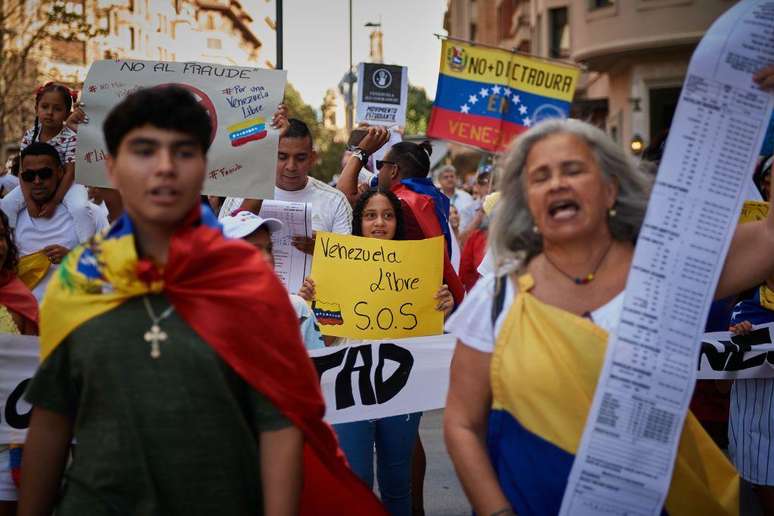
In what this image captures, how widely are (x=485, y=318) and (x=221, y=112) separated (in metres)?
3.27

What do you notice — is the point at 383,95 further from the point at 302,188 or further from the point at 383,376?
the point at 383,376

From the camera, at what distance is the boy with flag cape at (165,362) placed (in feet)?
9.09

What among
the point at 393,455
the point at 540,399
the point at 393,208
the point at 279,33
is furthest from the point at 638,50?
the point at 540,399

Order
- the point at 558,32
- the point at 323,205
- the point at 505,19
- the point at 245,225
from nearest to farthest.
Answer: the point at 245,225
the point at 323,205
the point at 558,32
the point at 505,19

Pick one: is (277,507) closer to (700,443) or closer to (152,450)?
(152,450)

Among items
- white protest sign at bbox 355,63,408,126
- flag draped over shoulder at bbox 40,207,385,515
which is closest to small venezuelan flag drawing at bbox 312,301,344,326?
flag draped over shoulder at bbox 40,207,385,515

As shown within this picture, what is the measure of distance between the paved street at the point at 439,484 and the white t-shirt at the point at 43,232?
2.75 m

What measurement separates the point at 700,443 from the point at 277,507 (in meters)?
1.33

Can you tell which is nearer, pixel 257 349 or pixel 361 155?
pixel 257 349

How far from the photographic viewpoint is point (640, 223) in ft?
10.9

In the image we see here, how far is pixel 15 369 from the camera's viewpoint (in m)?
4.77

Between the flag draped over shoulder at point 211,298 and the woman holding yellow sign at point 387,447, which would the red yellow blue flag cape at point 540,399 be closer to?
the flag draped over shoulder at point 211,298

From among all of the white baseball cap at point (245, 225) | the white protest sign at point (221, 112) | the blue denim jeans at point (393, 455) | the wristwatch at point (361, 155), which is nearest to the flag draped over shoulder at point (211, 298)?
the white baseball cap at point (245, 225)

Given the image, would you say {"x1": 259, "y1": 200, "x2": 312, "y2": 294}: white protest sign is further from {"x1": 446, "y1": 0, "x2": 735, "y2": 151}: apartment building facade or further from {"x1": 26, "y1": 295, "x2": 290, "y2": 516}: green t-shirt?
{"x1": 446, "y1": 0, "x2": 735, "y2": 151}: apartment building facade
